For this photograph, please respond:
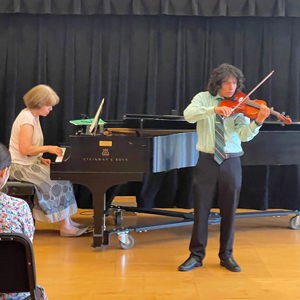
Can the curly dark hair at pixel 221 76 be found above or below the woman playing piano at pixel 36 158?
above

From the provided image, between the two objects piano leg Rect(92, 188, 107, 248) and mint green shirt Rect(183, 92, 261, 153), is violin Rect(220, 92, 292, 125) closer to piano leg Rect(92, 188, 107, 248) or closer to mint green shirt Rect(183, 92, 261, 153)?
mint green shirt Rect(183, 92, 261, 153)

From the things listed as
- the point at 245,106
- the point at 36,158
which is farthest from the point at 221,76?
the point at 36,158

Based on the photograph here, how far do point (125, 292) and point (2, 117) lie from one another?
2756mm

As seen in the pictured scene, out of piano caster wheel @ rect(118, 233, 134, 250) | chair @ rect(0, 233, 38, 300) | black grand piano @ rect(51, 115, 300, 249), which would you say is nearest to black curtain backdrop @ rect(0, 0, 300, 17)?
black grand piano @ rect(51, 115, 300, 249)

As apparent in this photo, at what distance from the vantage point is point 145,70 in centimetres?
470

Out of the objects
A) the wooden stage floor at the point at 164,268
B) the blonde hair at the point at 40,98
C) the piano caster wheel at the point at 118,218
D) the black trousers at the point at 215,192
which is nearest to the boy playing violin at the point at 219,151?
the black trousers at the point at 215,192

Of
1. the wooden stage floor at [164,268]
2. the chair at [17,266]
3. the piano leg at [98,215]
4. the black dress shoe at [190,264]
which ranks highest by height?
the chair at [17,266]

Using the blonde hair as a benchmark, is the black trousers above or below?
below

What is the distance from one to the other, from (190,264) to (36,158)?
160 cm

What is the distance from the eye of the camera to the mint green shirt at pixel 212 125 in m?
2.92

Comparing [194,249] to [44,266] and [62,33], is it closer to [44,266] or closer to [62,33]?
[44,266]

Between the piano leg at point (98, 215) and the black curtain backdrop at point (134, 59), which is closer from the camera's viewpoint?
the piano leg at point (98, 215)

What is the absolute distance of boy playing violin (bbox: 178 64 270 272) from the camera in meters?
2.90

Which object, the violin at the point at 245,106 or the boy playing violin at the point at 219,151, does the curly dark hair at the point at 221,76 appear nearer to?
the boy playing violin at the point at 219,151
